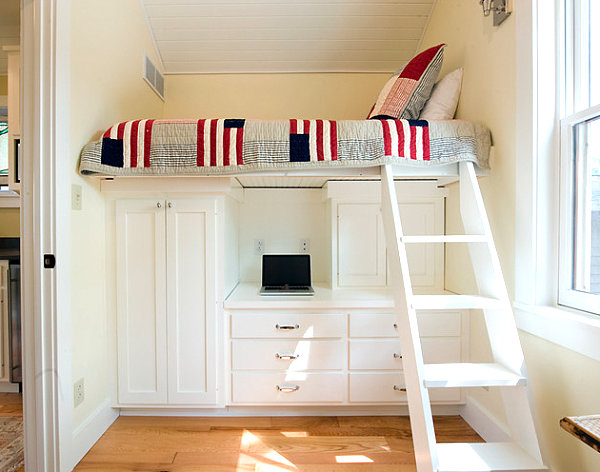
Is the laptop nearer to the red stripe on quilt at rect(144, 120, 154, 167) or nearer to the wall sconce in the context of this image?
the red stripe on quilt at rect(144, 120, 154, 167)

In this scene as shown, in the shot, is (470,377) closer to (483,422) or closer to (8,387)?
(483,422)

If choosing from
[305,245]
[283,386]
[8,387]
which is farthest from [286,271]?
[8,387]

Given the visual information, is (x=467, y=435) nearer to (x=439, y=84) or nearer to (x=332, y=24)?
(x=439, y=84)

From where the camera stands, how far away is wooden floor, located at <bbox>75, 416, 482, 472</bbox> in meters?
1.64

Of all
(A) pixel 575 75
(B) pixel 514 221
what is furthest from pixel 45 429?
(A) pixel 575 75

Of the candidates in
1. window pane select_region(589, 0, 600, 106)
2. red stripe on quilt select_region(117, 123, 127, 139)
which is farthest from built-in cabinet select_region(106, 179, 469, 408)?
window pane select_region(589, 0, 600, 106)

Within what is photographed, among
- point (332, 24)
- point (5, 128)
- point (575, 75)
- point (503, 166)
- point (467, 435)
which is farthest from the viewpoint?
point (5, 128)

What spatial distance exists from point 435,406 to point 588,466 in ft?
2.96

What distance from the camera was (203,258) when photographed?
198cm

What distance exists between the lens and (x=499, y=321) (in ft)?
4.68

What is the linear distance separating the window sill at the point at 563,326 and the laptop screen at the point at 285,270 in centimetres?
124

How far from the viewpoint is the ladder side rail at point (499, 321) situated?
1272mm

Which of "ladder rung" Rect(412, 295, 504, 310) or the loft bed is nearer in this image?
"ladder rung" Rect(412, 295, 504, 310)

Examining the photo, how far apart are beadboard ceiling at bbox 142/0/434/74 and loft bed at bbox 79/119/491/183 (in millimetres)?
1149
